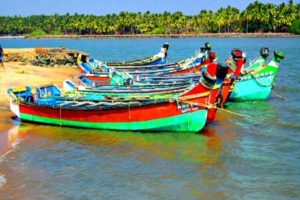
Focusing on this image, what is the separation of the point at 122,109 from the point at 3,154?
166 inches

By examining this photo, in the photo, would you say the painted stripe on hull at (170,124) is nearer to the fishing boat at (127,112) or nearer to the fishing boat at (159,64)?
the fishing boat at (127,112)

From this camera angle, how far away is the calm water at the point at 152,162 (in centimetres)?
1174

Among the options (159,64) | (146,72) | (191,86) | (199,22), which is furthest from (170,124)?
(199,22)

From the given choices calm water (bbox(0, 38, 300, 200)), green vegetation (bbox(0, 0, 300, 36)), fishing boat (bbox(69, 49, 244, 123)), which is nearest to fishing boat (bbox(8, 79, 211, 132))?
calm water (bbox(0, 38, 300, 200))

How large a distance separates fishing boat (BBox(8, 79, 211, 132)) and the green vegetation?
127 meters

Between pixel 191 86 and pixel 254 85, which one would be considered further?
pixel 254 85

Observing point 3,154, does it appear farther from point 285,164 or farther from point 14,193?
point 285,164

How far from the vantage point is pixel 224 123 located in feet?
63.1

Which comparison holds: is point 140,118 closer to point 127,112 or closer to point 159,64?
point 127,112

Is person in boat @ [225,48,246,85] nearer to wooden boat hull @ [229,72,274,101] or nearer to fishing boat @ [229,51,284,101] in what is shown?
fishing boat @ [229,51,284,101]

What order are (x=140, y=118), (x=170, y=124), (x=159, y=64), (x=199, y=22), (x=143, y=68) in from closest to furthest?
1. (x=170, y=124)
2. (x=140, y=118)
3. (x=143, y=68)
4. (x=159, y=64)
5. (x=199, y=22)

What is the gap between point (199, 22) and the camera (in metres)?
165

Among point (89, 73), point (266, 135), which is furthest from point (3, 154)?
point (89, 73)

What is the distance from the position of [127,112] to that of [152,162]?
3191 millimetres
